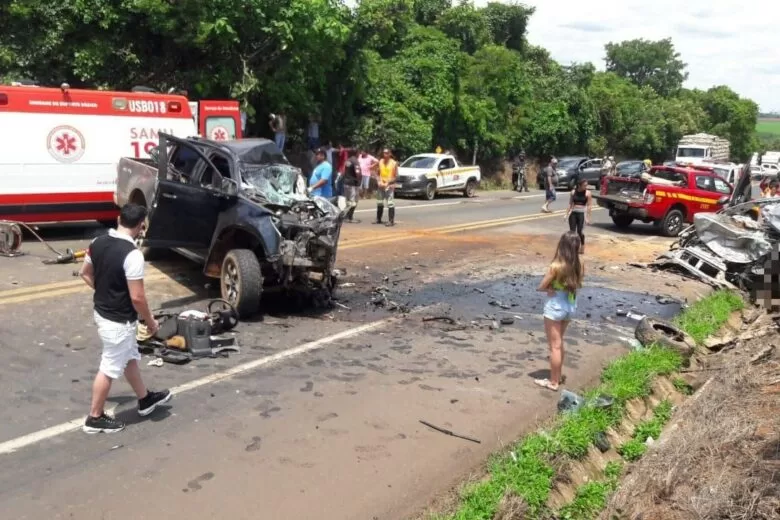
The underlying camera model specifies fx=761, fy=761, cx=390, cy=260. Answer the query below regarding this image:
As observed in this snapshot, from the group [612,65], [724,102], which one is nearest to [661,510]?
[724,102]

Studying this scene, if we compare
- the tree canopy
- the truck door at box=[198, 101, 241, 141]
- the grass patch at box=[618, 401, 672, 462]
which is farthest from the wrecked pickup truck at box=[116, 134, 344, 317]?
the tree canopy

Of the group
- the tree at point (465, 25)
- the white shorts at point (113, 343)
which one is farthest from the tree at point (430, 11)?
the white shorts at point (113, 343)

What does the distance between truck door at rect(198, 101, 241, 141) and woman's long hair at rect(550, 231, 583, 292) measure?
10506 mm

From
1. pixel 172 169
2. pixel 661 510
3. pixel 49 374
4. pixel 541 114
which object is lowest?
pixel 661 510

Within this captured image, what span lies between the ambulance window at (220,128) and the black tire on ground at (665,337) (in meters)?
10.1

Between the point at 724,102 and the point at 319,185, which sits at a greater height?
the point at 724,102

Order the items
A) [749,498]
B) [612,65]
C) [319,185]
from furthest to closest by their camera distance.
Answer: [612,65], [319,185], [749,498]

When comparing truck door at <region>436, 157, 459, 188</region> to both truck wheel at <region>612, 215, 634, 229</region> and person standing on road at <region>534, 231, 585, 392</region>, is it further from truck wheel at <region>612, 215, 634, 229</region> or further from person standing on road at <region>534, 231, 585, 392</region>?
person standing on road at <region>534, 231, 585, 392</region>

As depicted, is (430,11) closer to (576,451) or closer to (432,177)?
(432,177)

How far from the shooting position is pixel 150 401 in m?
5.74

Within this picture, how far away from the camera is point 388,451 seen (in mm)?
5457

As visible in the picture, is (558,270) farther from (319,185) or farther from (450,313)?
(319,185)

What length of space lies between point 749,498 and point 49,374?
5.59 m

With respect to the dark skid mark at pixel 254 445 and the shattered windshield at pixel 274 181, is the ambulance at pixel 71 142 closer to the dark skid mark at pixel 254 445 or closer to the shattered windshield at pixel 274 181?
the shattered windshield at pixel 274 181
